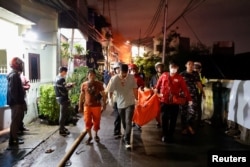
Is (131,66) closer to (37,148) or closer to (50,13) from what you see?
(37,148)

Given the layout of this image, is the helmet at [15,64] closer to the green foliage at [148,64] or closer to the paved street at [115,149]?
the paved street at [115,149]

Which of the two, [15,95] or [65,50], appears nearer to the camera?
[15,95]

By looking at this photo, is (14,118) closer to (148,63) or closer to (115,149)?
(115,149)

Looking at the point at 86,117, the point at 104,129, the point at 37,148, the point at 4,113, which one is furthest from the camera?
the point at 104,129

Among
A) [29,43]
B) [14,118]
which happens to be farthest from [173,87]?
[29,43]

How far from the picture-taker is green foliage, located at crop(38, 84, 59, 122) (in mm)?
9766

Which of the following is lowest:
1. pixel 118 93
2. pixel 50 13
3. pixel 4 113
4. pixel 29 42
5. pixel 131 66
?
pixel 4 113

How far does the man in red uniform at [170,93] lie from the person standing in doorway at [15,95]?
3630mm

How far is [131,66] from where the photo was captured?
9719 mm

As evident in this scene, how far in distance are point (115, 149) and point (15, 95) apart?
9.16ft

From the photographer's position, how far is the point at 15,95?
7.16 metres

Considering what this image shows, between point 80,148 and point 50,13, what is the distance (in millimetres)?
7458

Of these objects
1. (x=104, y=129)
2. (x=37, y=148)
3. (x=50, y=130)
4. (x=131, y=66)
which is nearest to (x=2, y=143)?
(x=37, y=148)

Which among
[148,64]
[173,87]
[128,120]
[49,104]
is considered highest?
[148,64]
